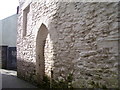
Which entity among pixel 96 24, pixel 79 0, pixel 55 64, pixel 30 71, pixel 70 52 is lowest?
pixel 30 71

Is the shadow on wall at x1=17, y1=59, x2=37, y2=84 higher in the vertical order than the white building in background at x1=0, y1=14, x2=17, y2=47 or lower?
lower

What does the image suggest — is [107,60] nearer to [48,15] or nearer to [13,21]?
[48,15]

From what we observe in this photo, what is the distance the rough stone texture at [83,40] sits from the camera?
312 centimetres

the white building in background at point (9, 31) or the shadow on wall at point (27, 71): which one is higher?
the white building in background at point (9, 31)

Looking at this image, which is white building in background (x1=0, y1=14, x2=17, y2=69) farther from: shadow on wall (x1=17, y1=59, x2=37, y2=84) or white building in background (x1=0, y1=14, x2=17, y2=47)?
shadow on wall (x1=17, y1=59, x2=37, y2=84)

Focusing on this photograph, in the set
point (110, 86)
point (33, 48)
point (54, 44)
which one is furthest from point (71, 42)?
point (33, 48)

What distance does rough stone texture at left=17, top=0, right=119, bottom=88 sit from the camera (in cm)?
312

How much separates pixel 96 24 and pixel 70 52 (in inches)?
42.0

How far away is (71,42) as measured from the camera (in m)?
4.10

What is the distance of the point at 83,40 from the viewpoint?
3.72 meters

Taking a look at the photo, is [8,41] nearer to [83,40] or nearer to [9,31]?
[9,31]

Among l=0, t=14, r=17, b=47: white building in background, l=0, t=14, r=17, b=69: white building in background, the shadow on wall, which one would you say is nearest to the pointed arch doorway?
the shadow on wall

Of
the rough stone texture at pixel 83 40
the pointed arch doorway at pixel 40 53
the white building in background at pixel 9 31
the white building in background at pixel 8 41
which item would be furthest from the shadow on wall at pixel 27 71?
the white building in background at pixel 9 31

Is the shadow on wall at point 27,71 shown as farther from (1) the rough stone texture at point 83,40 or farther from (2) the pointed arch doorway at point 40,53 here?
(1) the rough stone texture at point 83,40
